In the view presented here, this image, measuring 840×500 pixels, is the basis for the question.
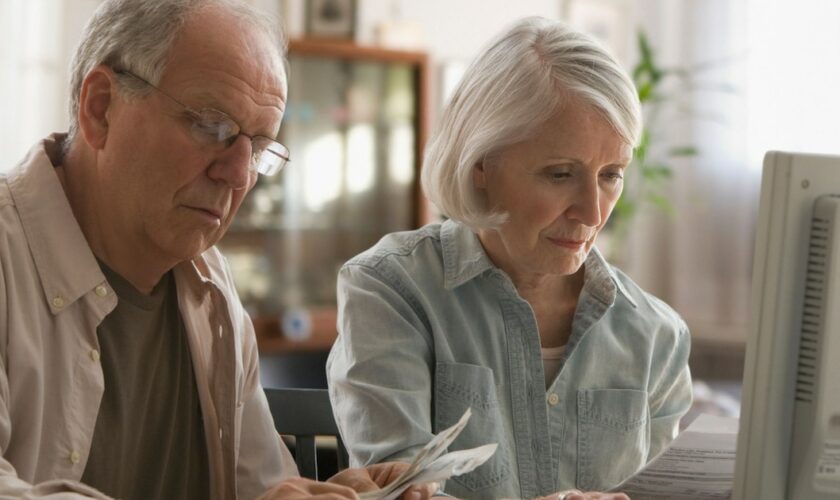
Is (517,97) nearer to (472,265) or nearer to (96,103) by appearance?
(472,265)

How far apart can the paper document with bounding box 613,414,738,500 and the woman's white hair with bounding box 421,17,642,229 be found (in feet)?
1.59

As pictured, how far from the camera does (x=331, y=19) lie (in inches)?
190

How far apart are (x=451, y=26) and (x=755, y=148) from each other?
1.56 m

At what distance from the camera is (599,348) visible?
171cm

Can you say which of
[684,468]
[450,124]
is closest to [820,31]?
[450,124]

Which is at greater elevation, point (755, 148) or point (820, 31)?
point (820, 31)

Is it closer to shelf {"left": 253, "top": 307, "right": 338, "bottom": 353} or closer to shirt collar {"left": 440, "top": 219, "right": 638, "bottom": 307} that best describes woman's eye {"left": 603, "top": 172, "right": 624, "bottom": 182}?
shirt collar {"left": 440, "top": 219, "right": 638, "bottom": 307}

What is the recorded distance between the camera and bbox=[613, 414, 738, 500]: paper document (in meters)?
1.28

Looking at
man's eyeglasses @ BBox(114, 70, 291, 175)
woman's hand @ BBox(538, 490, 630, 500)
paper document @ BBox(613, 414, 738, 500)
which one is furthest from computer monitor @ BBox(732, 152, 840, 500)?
man's eyeglasses @ BBox(114, 70, 291, 175)

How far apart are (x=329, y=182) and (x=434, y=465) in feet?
12.9

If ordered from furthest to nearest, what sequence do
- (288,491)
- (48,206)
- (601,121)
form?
(601,121) < (48,206) < (288,491)

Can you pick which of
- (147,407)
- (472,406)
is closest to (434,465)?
(472,406)

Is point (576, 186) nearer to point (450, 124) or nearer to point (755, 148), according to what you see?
point (450, 124)

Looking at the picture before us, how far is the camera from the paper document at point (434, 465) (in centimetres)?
120
